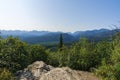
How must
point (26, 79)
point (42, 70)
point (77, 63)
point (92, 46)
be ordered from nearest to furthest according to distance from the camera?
1. point (26, 79)
2. point (42, 70)
3. point (77, 63)
4. point (92, 46)

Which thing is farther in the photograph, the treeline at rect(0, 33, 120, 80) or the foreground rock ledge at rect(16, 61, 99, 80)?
the treeline at rect(0, 33, 120, 80)

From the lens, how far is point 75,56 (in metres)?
20.5

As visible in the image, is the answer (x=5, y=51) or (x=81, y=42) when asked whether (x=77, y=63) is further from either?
(x=5, y=51)

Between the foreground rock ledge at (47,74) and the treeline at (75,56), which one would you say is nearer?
the foreground rock ledge at (47,74)

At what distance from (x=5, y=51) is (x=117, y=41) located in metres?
7.88

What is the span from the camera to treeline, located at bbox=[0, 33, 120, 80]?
15.3 m

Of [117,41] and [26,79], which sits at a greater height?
[117,41]

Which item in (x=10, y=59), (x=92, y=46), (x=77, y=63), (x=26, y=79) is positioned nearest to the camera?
(x=26, y=79)

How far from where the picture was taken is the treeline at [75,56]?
15311mm

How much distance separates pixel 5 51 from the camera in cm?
1727

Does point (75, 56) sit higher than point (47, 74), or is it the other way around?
point (47, 74)

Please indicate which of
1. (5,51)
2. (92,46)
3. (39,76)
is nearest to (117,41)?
(92,46)

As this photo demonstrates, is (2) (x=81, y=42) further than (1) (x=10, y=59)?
Yes

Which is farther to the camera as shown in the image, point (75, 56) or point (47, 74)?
point (75, 56)
